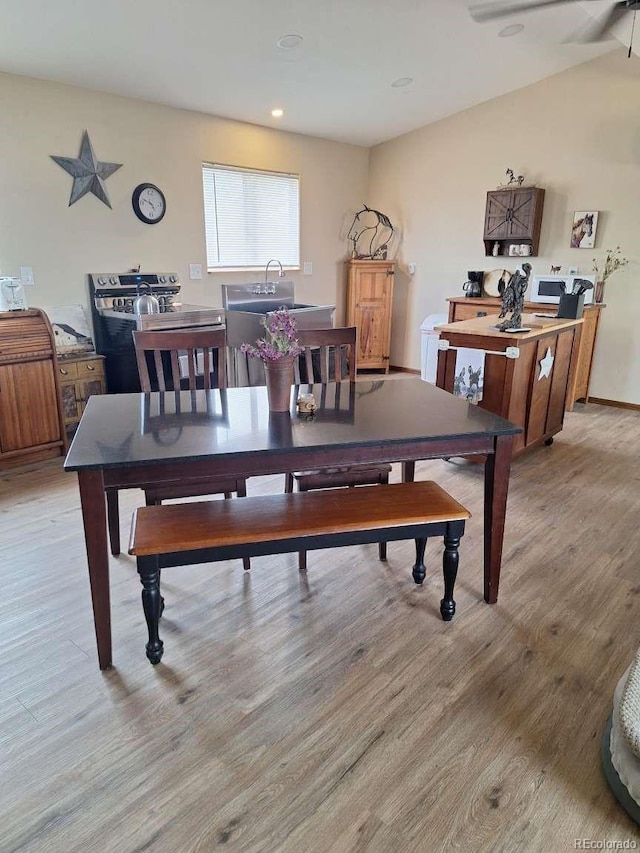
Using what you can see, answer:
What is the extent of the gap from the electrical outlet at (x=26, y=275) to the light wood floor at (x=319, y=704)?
1956mm

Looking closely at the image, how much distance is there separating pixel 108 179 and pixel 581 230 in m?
4.06

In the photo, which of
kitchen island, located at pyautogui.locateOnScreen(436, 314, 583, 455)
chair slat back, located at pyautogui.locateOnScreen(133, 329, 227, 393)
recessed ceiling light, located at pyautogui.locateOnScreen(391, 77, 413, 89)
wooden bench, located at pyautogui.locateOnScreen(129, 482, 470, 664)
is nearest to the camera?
wooden bench, located at pyautogui.locateOnScreen(129, 482, 470, 664)

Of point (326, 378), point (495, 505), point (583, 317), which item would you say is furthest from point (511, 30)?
point (495, 505)

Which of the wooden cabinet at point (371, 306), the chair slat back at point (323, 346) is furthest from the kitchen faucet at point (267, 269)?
the chair slat back at point (323, 346)

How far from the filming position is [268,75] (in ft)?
13.2

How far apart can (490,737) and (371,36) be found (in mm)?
4025

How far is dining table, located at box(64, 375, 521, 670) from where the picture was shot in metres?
1.68

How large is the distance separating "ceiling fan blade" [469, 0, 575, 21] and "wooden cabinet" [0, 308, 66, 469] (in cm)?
325

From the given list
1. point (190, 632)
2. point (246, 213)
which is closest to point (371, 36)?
point (246, 213)

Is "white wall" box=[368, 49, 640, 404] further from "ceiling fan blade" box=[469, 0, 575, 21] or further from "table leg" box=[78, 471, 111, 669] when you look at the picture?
"table leg" box=[78, 471, 111, 669]

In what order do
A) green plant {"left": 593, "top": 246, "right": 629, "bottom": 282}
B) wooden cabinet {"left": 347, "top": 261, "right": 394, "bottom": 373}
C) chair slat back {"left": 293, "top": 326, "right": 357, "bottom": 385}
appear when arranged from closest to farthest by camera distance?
chair slat back {"left": 293, "top": 326, "right": 357, "bottom": 385}, green plant {"left": 593, "top": 246, "right": 629, "bottom": 282}, wooden cabinet {"left": 347, "top": 261, "right": 394, "bottom": 373}

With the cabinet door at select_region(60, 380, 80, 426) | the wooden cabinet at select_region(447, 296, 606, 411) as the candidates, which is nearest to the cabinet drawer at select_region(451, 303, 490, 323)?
the wooden cabinet at select_region(447, 296, 606, 411)

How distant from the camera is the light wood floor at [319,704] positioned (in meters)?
1.37

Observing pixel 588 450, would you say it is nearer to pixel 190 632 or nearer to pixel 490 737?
Answer: pixel 490 737
